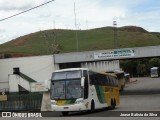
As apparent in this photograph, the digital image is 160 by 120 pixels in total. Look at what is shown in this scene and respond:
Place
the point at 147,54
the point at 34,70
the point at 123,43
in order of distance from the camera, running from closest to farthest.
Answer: the point at 147,54 → the point at 34,70 → the point at 123,43

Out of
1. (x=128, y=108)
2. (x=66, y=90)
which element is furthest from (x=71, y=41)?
(x=66, y=90)

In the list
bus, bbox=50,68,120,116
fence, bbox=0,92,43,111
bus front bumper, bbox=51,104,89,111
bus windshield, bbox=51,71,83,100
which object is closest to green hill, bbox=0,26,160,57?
fence, bbox=0,92,43,111

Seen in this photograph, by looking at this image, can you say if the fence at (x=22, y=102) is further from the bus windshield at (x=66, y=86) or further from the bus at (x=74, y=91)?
the bus windshield at (x=66, y=86)

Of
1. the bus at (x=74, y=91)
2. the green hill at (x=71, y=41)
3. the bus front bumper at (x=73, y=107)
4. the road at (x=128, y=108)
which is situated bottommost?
the road at (x=128, y=108)

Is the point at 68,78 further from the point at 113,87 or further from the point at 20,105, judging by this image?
the point at 20,105

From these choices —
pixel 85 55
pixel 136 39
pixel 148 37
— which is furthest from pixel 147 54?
pixel 148 37

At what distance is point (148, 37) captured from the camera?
17112cm

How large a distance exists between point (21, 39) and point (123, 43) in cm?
3627

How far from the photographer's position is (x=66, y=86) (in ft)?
99.2

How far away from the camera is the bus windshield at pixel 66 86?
98.1 ft

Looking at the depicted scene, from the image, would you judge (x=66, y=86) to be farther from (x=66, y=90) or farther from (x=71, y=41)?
(x=71, y=41)

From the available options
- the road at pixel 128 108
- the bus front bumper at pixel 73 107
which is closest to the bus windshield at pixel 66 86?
the bus front bumper at pixel 73 107

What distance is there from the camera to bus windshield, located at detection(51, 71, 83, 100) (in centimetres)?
Answer: 2991

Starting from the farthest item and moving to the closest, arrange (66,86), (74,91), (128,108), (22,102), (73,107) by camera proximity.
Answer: (22,102)
(128,108)
(66,86)
(74,91)
(73,107)
